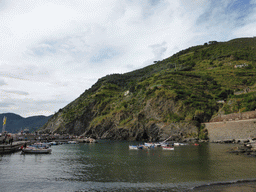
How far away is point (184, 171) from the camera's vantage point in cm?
3253

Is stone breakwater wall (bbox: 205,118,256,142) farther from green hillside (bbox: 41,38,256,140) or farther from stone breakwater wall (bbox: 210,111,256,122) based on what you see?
green hillside (bbox: 41,38,256,140)

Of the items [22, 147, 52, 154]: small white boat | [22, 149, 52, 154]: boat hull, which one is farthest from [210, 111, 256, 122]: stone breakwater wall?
[22, 147, 52, 154]: small white boat

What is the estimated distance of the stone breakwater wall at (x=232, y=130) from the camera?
75.7 meters

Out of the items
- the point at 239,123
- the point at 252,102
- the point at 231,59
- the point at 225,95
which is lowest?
the point at 239,123

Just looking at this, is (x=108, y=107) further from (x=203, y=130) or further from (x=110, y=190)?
(x=110, y=190)

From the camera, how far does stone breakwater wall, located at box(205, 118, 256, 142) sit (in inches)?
2980

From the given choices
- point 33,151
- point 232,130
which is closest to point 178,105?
point 232,130

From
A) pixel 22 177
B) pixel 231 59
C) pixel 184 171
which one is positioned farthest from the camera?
pixel 231 59

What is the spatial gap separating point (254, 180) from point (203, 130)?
7633 cm

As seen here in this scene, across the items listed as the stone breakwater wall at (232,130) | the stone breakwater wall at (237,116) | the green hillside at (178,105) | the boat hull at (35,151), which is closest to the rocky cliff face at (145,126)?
the green hillside at (178,105)

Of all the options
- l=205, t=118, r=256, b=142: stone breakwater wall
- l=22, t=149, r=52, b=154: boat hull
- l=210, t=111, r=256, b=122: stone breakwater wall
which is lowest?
l=22, t=149, r=52, b=154: boat hull

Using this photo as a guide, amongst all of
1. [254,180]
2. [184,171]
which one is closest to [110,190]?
[184,171]

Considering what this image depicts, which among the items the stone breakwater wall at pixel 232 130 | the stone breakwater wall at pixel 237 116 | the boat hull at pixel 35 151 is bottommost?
the boat hull at pixel 35 151

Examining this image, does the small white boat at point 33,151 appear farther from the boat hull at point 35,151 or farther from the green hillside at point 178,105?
Result: the green hillside at point 178,105
